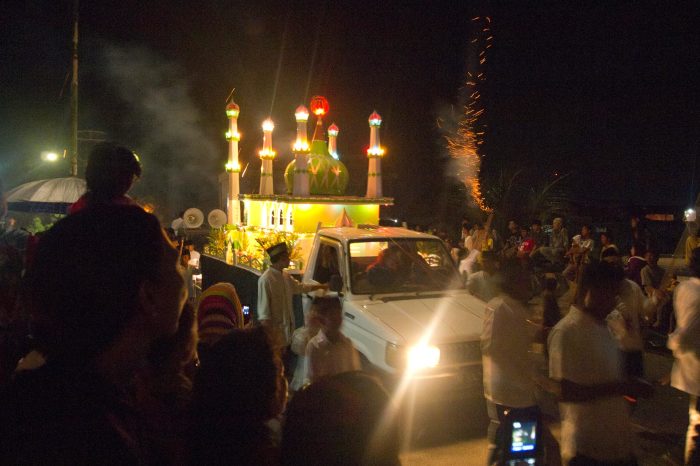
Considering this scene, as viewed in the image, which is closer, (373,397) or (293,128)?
(373,397)

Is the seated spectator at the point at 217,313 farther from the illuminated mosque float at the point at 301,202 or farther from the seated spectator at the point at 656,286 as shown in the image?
the illuminated mosque float at the point at 301,202

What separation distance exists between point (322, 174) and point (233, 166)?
3.77 meters

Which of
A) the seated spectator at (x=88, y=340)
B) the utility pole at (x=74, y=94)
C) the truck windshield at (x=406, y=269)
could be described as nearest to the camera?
the seated spectator at (x=88, y=340)

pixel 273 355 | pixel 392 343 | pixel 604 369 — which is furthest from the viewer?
pixel 392 343

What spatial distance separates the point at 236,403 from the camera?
5.28 ft

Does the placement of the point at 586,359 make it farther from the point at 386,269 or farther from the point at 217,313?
the point at 386,269

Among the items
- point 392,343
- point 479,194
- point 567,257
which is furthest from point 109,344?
point 479,194

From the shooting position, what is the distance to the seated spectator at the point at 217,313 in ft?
10.6

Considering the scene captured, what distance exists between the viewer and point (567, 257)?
13.9m

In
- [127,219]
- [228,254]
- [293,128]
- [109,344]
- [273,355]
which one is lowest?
[228,254]

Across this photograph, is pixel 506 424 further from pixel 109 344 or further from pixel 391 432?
pixel 109 344

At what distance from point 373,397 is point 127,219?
2.99 feet

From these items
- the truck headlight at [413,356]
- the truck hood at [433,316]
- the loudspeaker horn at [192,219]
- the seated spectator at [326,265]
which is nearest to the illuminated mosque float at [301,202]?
the loudspeaker horn at [192,219]

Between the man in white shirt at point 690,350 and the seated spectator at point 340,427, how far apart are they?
10.3 feet
